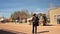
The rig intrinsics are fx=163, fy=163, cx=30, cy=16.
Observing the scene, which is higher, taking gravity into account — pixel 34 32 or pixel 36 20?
pixel 36 20

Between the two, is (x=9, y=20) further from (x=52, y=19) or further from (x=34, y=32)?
(x=34, y=32)

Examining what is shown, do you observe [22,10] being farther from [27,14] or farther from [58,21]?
[58,21]

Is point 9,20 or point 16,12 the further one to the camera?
point 16,12

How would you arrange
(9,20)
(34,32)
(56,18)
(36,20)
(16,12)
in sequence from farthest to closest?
(16,12), (9,20), (56,18), (34,32), (36,20)

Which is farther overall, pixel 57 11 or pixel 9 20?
pixel 9 20

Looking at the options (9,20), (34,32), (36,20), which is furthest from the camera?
(9,20)

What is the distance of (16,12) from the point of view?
5506cm

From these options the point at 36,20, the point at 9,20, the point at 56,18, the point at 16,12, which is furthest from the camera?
the point at 16,12

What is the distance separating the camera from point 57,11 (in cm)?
3055

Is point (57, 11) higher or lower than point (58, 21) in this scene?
higher

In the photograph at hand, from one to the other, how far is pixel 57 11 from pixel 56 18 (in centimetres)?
133

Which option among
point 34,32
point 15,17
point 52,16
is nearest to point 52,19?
point 52,16

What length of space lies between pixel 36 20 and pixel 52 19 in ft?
67.4

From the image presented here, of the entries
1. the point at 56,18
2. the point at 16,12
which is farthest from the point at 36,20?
the point at 16,12
